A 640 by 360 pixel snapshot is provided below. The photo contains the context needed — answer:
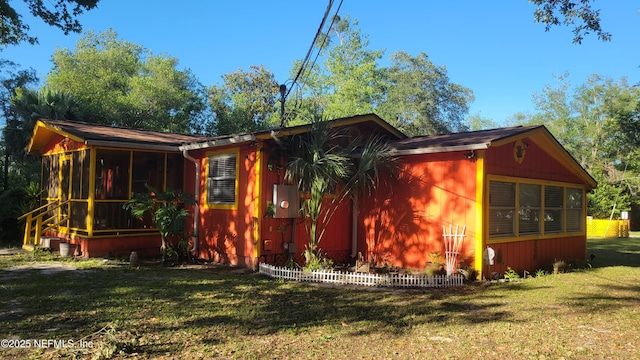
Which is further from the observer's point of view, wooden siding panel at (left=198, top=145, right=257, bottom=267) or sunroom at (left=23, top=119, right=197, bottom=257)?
sunroom at (left=23, top=119, right=197, bottom=257)

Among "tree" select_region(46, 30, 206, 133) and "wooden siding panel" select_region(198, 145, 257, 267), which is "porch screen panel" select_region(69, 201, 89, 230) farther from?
"tree" select_region(46, 30, 206, 133)

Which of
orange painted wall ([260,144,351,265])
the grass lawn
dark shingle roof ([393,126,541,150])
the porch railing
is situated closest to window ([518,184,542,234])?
dark shingle roof ([393,126,541,150])

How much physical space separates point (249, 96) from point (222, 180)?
1110 inches

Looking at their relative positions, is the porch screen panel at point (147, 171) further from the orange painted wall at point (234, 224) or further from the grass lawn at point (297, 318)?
the grass lawn at point (297, 318)

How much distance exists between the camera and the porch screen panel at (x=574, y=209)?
1180 centimetres

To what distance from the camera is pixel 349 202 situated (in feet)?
34.5

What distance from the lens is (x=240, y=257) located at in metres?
9.39

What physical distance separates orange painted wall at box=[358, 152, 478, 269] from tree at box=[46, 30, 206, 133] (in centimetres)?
1608

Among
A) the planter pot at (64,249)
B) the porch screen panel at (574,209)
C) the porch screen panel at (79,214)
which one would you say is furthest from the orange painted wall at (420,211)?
the planter pot at (64,249)

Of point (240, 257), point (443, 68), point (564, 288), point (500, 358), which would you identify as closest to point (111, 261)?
point (240, 257)

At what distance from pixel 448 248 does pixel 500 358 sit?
456 cm

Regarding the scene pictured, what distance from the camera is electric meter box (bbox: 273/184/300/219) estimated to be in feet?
29.5

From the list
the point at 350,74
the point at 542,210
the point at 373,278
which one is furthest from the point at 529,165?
the point at 350,74

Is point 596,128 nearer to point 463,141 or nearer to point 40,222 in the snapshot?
point 463,141
